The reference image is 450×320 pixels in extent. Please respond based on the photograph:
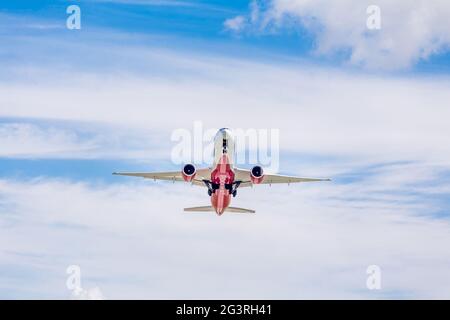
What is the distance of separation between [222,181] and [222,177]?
1238mm

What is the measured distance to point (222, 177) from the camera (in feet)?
373

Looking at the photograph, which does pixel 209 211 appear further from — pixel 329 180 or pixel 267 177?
pixel 329 180

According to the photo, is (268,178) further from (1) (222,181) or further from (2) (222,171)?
(2) (222,171)

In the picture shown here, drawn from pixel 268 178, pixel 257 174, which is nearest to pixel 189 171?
pixel 257 174

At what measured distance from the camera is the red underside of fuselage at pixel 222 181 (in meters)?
111

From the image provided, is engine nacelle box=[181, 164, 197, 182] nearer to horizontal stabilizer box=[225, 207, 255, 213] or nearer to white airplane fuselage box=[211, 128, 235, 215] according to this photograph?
Answer: white airplane fuselage box=[211, 128, 235, 215]

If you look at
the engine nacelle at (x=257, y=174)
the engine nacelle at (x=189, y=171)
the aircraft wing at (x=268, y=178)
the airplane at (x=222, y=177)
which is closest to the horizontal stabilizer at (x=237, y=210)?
the airplane at (x=222, y=177)

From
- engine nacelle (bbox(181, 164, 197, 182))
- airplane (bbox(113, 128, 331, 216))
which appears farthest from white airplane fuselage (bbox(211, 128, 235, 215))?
engine nacelle (bbox(181, 164, 197, 182))

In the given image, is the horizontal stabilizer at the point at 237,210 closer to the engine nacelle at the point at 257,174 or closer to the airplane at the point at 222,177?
the airplane at the point at 222,177

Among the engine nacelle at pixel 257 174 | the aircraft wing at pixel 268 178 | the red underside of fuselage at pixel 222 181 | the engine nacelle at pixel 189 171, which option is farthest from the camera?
the aircraft wing at pixel 268 178
